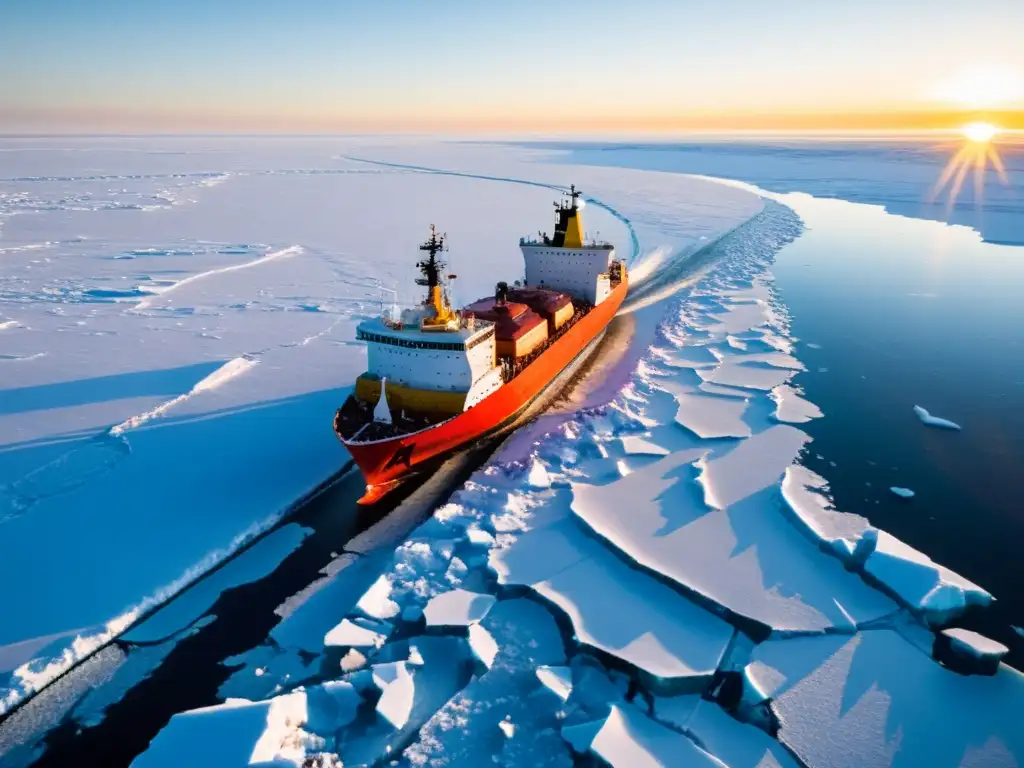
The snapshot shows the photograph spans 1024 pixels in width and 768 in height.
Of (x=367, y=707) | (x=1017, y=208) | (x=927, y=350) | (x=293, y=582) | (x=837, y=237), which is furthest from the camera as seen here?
(x=1017, y=208)

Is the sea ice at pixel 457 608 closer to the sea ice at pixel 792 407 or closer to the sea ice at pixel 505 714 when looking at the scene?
the sea ice at pixel 505 714

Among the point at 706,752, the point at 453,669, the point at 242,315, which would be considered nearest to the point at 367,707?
the point at 453,669

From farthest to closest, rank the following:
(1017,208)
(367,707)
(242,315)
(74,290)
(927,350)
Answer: (1017,208) < (74,290) < (242,315) < (927,350) < (367,707)

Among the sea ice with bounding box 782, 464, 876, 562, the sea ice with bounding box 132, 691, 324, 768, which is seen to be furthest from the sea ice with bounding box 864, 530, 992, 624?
the sea ice with bounding box 132, 691, 324, 768

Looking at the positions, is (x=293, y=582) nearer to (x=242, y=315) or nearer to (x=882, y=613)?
(x=882, y=613)

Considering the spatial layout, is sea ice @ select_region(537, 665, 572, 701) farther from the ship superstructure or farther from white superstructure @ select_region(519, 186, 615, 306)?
white superstructure @ select_region(519, 186, 615, 306)

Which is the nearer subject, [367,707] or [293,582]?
[367,707]

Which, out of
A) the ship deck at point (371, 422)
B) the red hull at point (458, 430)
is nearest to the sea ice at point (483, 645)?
the red hull at point (458, 430)
